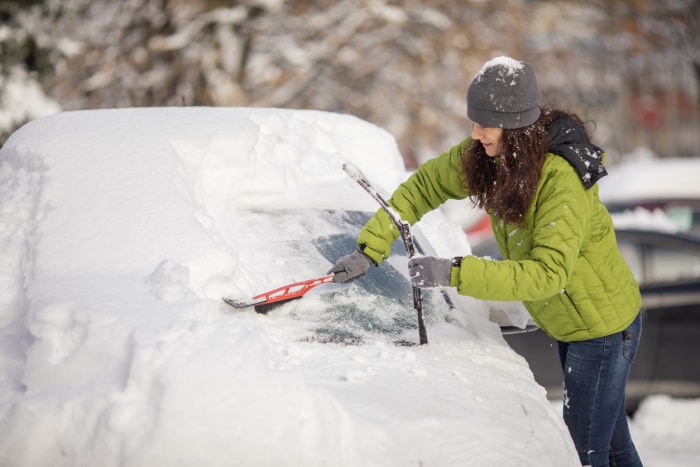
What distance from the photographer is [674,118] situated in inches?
1694

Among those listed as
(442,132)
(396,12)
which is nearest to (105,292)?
(396,12)

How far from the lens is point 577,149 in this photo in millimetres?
2785

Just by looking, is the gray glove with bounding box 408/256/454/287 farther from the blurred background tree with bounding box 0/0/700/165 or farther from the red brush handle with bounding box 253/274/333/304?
the blurred background tree with bounding box 0/0/700/165

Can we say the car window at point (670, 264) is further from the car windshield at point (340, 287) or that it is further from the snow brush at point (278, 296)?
the snow brush at point (278, 296)

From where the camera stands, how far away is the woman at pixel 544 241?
2.65 meters

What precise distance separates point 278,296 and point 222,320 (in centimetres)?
39

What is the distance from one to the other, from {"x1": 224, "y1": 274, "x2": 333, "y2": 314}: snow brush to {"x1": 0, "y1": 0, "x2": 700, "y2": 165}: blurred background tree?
498 centimetres

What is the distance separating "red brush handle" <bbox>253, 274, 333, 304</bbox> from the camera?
8.95ft

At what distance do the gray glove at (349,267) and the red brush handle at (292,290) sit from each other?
0.04 m

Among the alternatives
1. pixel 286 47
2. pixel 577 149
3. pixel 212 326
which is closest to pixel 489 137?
pixel 577 149

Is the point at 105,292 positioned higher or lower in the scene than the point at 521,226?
Answer: lower

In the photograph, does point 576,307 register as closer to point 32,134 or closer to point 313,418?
point 313,418

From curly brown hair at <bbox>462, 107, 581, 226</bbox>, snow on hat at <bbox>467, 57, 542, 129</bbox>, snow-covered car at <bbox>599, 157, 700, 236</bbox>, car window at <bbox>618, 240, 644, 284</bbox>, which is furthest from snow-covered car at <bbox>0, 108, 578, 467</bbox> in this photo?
snow-covered car at <bbox>599, 157, 700, 236</bbox>

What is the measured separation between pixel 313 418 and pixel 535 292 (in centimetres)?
91
